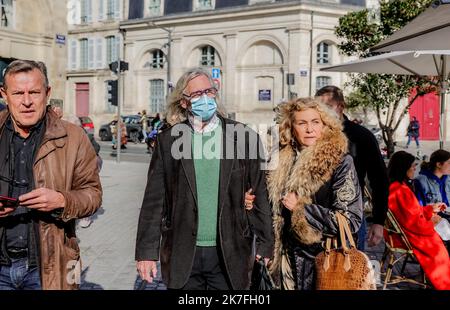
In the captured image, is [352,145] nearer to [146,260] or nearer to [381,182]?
[381,182]

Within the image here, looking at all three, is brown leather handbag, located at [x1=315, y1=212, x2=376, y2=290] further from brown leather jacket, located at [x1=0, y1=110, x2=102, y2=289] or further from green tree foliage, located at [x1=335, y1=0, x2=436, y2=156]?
green tree foliage, located at [x1=335, y1=0, x2=436, y2=156]

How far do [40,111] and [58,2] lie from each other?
541 inches

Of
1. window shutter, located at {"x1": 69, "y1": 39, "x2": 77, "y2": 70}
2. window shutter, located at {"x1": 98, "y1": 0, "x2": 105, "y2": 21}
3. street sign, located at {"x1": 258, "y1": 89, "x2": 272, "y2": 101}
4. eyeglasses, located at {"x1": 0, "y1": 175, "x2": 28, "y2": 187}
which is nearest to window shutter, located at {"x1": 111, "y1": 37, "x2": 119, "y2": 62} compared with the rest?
window shutter, located at {"x1": 98, "y1": 0, "x2": 105, "y2": 21}

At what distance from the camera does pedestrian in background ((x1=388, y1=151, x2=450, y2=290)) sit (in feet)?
17.8

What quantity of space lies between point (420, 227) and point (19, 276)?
12.6ft

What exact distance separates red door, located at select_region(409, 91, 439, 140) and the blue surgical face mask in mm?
34320

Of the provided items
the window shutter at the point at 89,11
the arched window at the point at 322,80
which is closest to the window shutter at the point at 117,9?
the window shutter at the point at 89,11

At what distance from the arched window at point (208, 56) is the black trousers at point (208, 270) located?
35.7 meters

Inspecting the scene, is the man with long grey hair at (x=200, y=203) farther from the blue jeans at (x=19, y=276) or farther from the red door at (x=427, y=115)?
the red door at (x=427, y=115)

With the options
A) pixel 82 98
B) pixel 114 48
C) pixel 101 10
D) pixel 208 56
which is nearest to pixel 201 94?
pixel 208 56

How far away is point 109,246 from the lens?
769cm

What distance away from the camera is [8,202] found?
2.77m

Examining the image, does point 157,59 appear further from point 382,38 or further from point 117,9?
point 382,38
